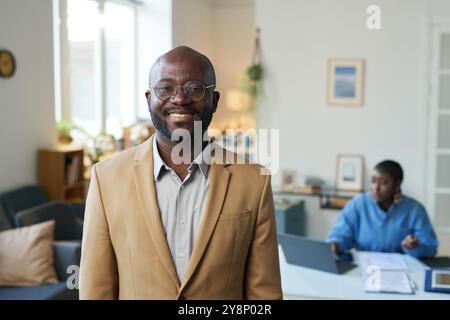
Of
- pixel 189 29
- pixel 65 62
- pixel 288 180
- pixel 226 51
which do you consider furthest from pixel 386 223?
pixel 65 62

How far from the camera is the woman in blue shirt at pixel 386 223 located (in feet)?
5.80

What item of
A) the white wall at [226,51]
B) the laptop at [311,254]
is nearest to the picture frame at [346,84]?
the white wall at [226,51]

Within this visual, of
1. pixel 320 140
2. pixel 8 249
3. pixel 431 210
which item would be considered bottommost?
pixel 8 249

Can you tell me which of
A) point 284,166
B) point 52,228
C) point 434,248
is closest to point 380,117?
point 284,166

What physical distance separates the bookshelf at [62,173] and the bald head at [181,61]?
166 cm

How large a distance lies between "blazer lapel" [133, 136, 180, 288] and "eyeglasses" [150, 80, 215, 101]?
0.31 feet

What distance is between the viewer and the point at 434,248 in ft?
5.82

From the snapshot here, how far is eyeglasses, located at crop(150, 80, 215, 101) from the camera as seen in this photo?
71 centimetres

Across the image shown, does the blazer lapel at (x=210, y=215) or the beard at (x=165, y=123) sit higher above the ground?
the beard at (x=165, y=123)

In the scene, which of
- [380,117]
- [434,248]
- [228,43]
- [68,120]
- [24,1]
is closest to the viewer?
[24,1]

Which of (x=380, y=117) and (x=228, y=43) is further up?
(x=228, y=43)

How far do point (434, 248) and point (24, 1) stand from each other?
1389mm

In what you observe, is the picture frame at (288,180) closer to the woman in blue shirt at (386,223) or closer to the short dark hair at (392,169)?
the woman in blue shirt at (386,223)
